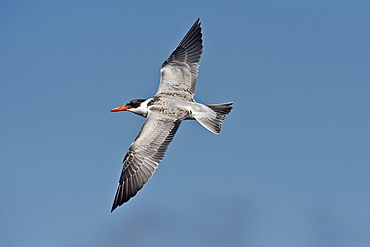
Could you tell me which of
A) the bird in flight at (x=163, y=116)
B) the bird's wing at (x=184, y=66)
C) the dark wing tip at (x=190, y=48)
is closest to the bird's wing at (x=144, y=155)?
the bird in flight at (x=163, y=116)

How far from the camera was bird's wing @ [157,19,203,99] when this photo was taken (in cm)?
1792

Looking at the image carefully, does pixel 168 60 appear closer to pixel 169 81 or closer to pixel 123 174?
pixel 169 81

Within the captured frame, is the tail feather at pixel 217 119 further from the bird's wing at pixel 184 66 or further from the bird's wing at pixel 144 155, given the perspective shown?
the bird's wing at pixel 184 66

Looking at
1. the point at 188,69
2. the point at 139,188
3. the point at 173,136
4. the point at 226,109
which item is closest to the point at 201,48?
the point at 188,69

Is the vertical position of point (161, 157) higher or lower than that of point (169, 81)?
lower

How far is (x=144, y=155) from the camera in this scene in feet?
50.2

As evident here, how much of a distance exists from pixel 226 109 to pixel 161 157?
2.48 metres

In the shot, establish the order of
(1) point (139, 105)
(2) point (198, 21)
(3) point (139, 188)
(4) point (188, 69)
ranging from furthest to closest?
1. (2) point (198, 21)
2. (4) point (188, 69)
3. (1) point (139, 105)
4. (3) point (139, 188)

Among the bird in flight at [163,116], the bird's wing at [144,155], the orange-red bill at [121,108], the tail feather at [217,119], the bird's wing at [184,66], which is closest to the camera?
Result: the bird's wing at [144,155]

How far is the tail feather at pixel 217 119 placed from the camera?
16.0 meters

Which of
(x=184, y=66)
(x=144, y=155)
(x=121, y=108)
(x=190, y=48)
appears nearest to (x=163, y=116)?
(x=144, y=155)

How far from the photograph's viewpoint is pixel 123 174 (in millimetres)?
15312

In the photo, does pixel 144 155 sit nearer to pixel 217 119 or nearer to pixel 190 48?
pixel 217 119

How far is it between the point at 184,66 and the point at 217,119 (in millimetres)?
3127
